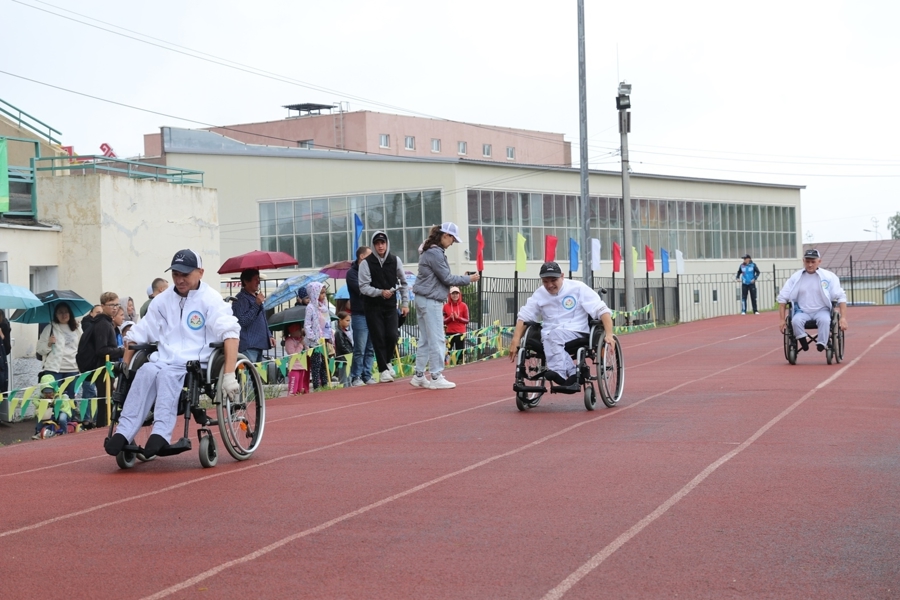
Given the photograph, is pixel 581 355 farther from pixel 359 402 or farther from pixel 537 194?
pixel 537 194

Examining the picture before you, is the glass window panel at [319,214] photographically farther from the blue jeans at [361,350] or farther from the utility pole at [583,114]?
the blue jeans at [361,350]

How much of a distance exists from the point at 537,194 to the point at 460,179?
564 cm

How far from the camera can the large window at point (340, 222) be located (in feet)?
174

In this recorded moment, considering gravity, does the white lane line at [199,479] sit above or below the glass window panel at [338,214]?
below

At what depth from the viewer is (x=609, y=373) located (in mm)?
12945

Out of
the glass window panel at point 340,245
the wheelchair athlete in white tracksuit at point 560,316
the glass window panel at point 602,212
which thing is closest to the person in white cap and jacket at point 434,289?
the wheelchair athlete in white tracksuit at point 560,316

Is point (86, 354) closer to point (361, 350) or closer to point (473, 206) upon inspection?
point (361, 350)

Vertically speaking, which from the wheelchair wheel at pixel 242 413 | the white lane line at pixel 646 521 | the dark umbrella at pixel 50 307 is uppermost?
the dark umbrella at pixel 50 307

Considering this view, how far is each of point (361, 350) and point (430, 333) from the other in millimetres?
2115

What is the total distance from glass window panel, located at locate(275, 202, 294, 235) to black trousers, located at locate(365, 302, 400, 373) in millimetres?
39737

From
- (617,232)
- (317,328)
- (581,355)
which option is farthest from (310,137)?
(581,355)

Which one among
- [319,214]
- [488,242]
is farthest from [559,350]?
[319,214]

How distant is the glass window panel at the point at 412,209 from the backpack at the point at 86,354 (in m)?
37.9

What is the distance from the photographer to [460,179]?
52.0 m
